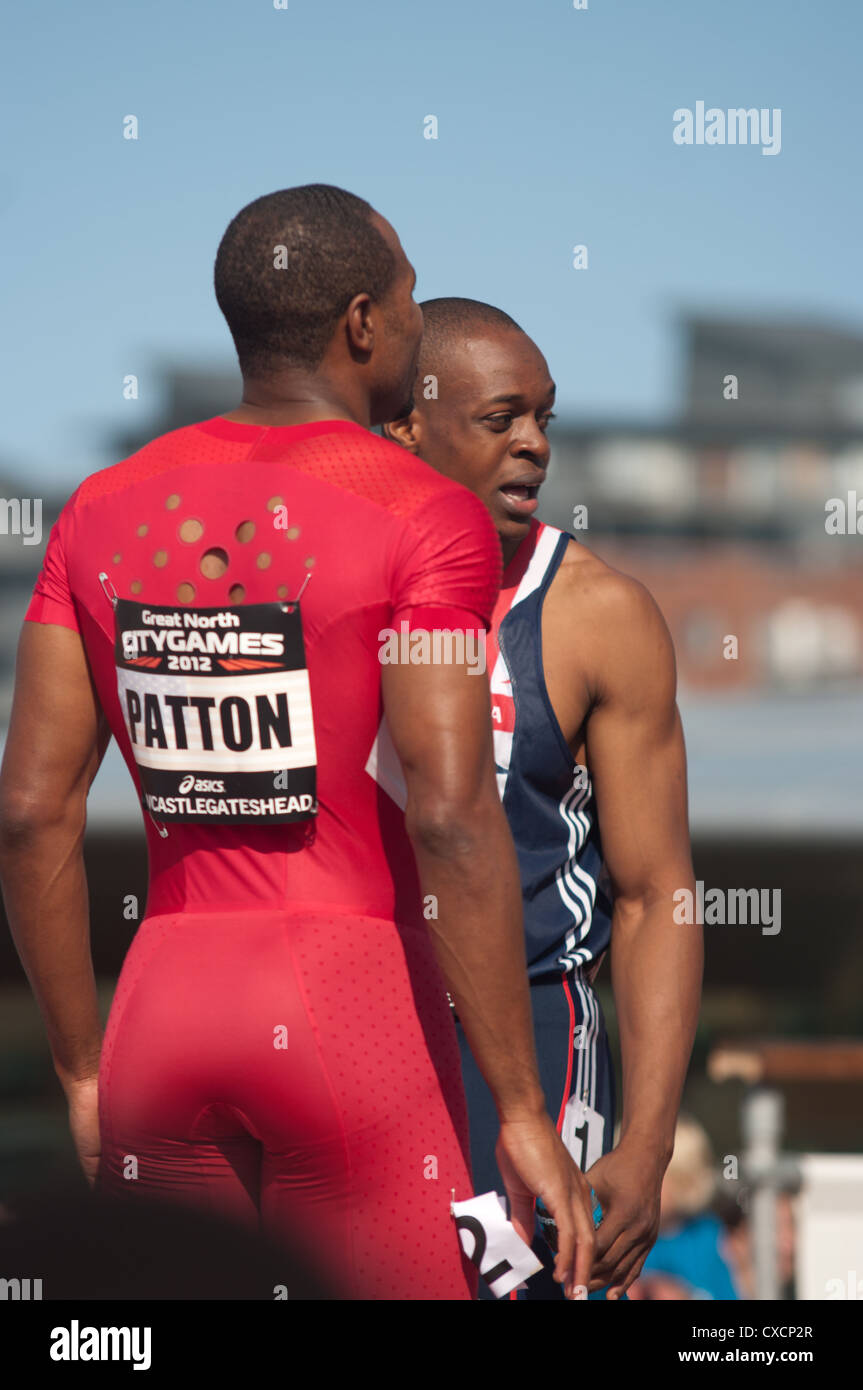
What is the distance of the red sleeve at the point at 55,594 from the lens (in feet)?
6.51

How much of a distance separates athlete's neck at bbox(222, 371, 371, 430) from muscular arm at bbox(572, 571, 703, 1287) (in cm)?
68

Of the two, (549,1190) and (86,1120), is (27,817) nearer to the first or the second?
(86,1120)

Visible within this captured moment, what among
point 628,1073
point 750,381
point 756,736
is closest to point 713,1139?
point 756,736

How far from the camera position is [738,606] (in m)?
13.1

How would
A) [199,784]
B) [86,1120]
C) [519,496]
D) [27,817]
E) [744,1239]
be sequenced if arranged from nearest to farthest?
1. [199,784]
2. [27,817]
3. [86,1120]
4. [519,496]
5. [744,1239]

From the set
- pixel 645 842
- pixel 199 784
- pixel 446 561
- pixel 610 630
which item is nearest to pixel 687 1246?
pixel 645 842

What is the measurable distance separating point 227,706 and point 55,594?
0.34 metres

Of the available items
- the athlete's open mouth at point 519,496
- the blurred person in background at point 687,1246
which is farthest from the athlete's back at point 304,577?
the blurred person in background at point 687,1246

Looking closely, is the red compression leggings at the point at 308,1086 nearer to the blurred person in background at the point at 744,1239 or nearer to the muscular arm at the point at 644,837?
the muscular arm at the point at 644,837

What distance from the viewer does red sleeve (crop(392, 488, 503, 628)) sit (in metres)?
1.76

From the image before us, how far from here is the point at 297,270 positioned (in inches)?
74.5
